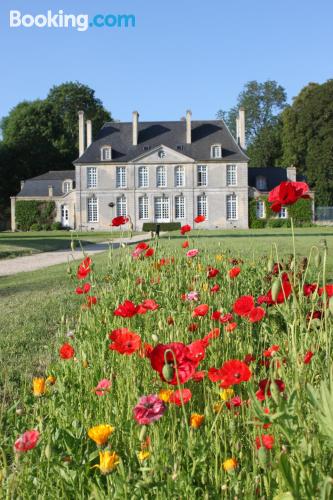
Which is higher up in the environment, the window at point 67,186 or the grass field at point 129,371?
the window at point 67,186

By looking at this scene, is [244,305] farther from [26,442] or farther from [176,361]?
[26,442]

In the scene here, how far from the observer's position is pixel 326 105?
4744cm

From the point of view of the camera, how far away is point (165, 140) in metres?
48.2

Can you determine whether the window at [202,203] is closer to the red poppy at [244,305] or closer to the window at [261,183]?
the window at [261,183]

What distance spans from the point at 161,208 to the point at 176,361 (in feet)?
151

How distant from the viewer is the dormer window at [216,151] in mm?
47031

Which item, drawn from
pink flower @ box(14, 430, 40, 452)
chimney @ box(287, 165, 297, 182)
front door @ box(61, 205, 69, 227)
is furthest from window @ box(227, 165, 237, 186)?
pink flower @ box(14, 430, 40, 452)

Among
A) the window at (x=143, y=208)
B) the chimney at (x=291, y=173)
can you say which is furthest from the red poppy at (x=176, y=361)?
the chimney at (x=291, y=173)

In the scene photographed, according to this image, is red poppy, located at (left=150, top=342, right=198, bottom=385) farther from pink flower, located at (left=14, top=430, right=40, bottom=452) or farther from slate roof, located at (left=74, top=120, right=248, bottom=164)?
slate roof, located at (left=74, top=120, right=248, bottom=164)

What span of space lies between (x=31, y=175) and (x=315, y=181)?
77.3 ft

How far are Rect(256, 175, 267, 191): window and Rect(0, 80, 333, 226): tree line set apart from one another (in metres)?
2.82

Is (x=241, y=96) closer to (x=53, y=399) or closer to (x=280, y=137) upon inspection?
(x=280, y=137)

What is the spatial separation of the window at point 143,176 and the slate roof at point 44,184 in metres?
5.72

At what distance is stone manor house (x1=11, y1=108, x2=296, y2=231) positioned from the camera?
47031mm
